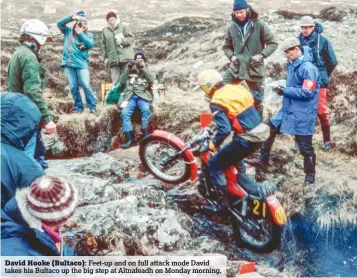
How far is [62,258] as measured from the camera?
3162 millimetres

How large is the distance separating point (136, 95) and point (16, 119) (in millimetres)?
3579

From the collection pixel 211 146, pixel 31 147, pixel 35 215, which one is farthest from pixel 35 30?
pixel 35 215

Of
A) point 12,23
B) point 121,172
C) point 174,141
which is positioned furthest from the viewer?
point 12,23

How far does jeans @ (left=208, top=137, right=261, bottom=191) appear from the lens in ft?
14.9

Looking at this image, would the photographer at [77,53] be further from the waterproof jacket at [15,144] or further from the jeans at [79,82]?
the waterproof jacket at [15,144]

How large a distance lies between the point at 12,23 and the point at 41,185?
7114 mm

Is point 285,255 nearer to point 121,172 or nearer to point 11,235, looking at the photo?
point 121,172

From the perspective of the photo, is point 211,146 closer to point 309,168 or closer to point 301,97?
point 301,97

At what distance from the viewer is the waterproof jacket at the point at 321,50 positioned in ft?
20.1

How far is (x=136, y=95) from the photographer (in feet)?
22.6

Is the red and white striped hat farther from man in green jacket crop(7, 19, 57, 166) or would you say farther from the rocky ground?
man in green jacket crop(7, 19, 57, 166)

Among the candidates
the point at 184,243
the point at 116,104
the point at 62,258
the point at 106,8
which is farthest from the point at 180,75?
the point at 62,258

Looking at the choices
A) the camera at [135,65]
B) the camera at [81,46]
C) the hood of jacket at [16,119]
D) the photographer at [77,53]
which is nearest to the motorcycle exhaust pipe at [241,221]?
the hood of jacket at [16,119]

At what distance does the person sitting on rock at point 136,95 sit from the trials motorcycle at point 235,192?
1.34 meters
